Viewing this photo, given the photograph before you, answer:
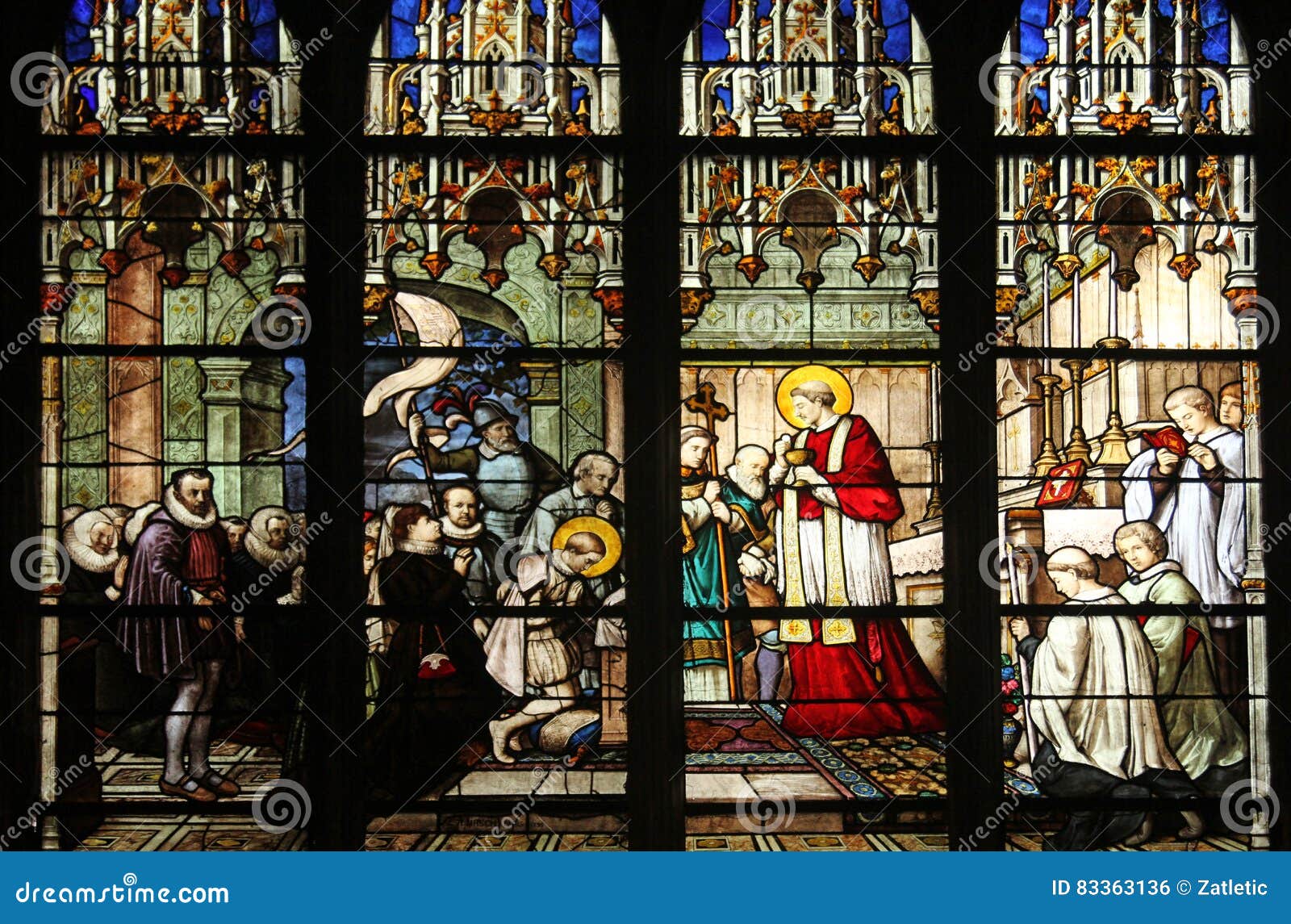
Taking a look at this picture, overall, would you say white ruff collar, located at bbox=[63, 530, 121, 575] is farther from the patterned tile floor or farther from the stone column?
the patterned tile floor

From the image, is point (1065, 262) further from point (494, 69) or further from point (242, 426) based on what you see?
point (242, 426)

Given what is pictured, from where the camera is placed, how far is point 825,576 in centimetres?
454

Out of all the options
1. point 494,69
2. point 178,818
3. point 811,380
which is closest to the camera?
point 178,818

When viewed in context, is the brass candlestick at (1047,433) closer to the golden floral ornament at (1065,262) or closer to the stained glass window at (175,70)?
the golden floral ornament at (1065,262)

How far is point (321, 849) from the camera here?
4.32 metres

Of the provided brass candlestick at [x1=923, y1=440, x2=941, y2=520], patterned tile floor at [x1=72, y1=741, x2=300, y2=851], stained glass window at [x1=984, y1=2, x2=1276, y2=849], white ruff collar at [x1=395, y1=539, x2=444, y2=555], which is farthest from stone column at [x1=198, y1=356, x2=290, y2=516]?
stained glass window at [x1=984, y1=2, x2=1276, y2=849]

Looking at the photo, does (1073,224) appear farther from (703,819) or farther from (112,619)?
(112,619)

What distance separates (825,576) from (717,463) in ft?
1.82

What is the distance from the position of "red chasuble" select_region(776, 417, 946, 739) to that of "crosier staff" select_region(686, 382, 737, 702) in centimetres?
22

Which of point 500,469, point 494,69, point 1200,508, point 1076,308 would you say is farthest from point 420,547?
point 1200,508

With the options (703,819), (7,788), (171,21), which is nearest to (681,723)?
(703,819)

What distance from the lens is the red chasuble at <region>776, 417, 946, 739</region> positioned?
4512mm

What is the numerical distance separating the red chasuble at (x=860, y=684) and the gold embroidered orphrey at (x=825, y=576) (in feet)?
0.08

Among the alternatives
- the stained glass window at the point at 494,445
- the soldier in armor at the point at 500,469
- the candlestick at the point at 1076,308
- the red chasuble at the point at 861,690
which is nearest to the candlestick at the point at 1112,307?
the candlestick at the point at 1076,308
